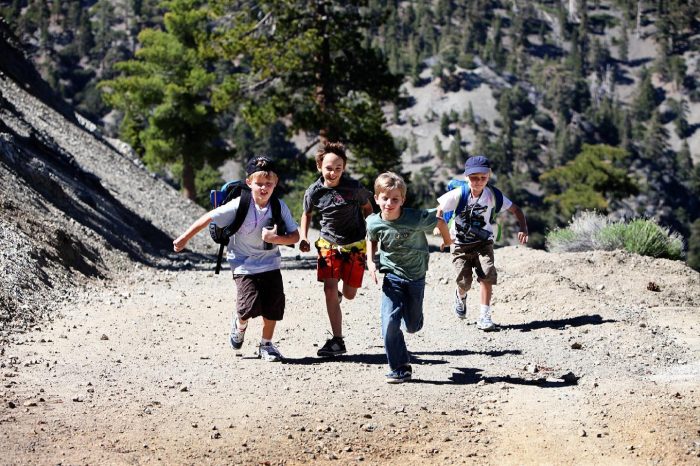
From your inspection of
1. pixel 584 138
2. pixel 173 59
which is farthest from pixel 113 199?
pixel 584 138

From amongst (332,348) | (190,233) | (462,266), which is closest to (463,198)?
(462,266)

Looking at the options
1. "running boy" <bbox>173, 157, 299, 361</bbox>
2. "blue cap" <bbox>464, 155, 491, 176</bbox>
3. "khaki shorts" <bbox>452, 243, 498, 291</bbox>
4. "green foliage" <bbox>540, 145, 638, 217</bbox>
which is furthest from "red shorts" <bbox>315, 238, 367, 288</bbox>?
"green foliage" <bbox>540, 145, 638, 217</bbox>

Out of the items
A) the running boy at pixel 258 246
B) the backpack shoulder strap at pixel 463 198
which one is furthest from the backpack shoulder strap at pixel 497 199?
the running boy at pixel 258 246

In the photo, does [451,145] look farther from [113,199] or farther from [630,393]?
[630,393]

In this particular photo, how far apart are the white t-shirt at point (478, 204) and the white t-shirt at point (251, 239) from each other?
2.11 metres

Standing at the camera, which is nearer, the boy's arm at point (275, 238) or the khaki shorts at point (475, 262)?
the boy's arm at point (275, 238)

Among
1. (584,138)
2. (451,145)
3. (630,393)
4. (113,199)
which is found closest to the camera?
(630,393)

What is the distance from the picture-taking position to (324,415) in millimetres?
6609

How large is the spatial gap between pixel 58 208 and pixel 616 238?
8960mm

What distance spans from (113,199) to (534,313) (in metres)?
12.8

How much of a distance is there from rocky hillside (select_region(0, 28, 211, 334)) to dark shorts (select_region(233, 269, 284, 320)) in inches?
96.5

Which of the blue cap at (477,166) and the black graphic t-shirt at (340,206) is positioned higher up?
the black graphic t-shirt at (340,206)

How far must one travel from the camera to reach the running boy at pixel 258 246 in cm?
770

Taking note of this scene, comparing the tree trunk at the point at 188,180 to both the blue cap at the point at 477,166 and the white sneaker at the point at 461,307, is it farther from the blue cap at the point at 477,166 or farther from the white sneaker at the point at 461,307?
the blue cap at the point at 477,166
